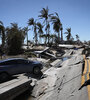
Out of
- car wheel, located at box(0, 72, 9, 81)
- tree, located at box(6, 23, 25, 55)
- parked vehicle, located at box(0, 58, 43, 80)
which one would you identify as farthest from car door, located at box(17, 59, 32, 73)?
tree, located at box(6, 23, 25, 55)

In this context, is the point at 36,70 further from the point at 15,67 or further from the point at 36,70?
the point at 15,67

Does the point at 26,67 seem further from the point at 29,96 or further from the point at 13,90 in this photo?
the point at 13,90

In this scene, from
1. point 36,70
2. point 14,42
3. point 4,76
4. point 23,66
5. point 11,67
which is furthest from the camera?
point 14,42

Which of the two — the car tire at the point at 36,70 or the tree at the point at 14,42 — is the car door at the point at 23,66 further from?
the tree at the point at 14,42

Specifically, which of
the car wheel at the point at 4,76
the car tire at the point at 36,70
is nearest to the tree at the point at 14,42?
the car tire at the point at 36,70

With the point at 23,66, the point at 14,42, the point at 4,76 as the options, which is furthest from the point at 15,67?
the point at 14,42

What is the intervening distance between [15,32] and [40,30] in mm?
18555

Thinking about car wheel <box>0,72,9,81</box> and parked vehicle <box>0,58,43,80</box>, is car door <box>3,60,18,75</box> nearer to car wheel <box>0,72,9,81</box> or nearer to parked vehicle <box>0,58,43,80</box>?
parked vehicle <box>0,58,43,80</box>

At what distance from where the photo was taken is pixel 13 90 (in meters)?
5.75

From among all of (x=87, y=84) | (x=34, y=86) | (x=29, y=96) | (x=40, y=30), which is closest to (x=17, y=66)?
(x=34, y=86)

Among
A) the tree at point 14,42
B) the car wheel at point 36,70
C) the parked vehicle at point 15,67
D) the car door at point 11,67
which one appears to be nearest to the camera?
the parked vehicle at point 15,67

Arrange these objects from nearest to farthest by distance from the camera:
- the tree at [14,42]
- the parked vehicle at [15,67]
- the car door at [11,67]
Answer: the parked vehicle at [15,67], the car door at [11,67], the tree at [14,42]

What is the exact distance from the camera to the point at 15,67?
973 cm

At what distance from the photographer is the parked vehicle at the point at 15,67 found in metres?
9.05
